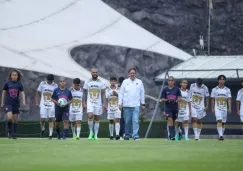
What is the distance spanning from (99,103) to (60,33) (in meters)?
8.49

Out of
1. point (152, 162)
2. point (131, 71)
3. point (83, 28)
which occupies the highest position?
point (83, 28)

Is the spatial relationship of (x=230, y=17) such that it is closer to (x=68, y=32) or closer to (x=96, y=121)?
(x=68, y=32)

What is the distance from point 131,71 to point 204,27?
19562 mm

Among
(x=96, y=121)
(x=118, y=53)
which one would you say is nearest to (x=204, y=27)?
(x=118, y=53)

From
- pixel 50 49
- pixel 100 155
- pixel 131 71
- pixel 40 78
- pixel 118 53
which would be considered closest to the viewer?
pixel 100 155

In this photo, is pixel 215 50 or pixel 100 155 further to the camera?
pixel 215 50

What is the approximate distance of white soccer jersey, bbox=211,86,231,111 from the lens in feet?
88.1

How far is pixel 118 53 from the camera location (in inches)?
1534

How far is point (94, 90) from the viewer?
26.0m

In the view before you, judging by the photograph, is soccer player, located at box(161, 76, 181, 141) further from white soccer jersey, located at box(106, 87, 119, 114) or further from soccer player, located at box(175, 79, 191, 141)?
white soccer jersey, located at box(106, 87, 119, 114)

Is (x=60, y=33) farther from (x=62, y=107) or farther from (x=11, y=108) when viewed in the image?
(x=11, y=108)

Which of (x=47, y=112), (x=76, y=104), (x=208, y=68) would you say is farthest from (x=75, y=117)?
(x=208, y=68)

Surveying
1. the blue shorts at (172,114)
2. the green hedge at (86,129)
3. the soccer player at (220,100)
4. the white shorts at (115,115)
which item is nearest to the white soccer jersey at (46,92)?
the white shorts at (115,115)

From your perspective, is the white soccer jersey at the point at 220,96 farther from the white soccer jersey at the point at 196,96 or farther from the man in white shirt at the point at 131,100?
the man in white shirt at the point at 131,100
